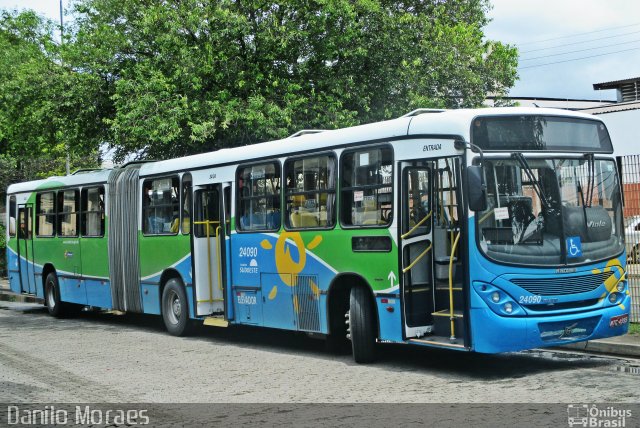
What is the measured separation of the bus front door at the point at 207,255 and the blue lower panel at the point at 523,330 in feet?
20.8

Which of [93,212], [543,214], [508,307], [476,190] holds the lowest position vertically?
[508,307]

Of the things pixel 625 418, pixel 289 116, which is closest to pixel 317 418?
pixel 625 418

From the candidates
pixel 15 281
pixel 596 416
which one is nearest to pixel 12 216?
pixel 15 281

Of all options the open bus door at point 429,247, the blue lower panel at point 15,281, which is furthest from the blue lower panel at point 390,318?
the blue lower panel at point 15,281

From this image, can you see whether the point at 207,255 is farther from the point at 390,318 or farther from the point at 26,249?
the point at 26,249

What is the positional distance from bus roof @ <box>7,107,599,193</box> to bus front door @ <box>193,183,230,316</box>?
0.64 metres

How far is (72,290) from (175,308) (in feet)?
15.1

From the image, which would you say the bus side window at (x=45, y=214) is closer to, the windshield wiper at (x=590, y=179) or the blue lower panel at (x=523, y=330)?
the blue lower panel at (x=523, y=330)

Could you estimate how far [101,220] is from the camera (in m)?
19.0

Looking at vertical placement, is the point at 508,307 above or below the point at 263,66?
below

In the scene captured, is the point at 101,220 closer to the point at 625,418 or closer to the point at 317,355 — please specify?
the point at 317,355

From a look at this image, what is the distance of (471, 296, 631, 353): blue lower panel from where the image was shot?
32.8ft

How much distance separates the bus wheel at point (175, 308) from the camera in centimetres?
1609

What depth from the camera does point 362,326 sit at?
11617 millimetres
